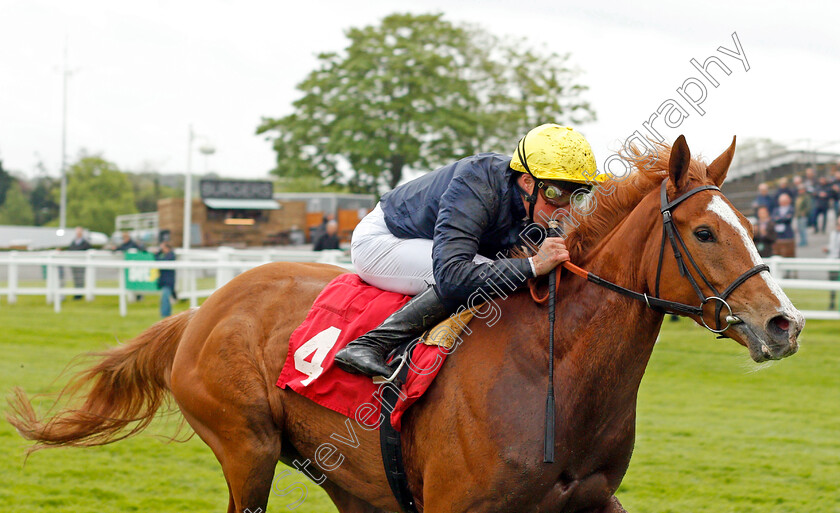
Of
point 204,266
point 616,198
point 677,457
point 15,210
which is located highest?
point 616,198

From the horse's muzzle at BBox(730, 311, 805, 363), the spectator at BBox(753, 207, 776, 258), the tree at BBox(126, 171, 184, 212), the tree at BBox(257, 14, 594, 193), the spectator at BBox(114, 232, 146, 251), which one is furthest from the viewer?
the tree at BBox(126, 171, 184, 212)

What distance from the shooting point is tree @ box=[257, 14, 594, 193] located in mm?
30750

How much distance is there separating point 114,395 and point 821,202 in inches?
659

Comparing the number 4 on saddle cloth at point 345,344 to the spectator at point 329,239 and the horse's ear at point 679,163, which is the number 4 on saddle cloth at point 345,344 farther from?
the spectator at point 329,239

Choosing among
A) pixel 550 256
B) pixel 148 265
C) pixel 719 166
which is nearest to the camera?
pixel 719 166

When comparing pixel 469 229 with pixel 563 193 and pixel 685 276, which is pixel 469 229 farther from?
pixel 685 276

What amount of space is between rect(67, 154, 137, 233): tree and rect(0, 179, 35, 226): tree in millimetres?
3716

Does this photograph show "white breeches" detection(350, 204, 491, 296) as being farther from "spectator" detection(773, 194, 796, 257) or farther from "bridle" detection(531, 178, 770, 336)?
"spectator" detection(773, 194, 796, 257)

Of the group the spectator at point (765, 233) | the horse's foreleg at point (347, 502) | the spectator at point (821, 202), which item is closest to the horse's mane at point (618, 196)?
the horse's foreleg at point (347, 502)

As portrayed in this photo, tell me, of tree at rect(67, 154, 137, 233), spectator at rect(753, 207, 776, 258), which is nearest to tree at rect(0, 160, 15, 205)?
tree at rect(67, 154, 137, 233)

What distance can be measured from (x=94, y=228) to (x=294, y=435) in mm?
55734

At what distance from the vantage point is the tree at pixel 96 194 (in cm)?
5447

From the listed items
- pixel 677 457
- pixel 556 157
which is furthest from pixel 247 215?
pixel 556 157

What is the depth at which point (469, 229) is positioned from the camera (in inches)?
120
